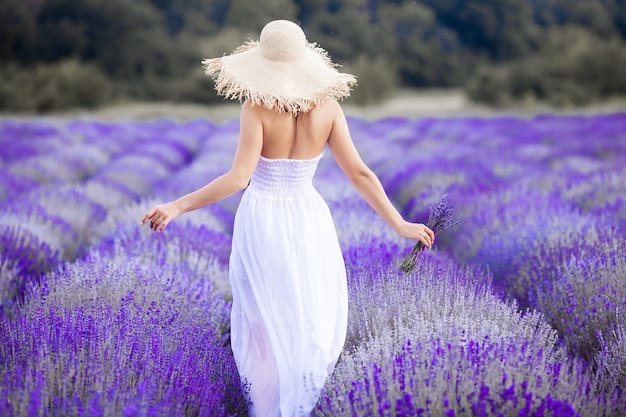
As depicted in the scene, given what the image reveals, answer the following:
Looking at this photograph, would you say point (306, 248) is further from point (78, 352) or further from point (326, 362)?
point (78, 352)

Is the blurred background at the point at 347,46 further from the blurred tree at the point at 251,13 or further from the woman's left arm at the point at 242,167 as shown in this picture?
the woman's left arm at the point at 242,167

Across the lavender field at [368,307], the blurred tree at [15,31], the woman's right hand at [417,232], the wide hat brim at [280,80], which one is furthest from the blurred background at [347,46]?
the woman's right hand at [417,232]

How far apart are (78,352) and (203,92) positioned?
92.6 ft

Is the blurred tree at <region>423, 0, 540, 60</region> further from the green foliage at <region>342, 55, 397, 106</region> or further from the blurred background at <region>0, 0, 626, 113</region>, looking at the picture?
the green foliage at <region>342, 55, 397, 106</region>

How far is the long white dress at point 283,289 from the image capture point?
228cm

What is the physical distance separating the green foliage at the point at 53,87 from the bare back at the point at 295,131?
25751mm

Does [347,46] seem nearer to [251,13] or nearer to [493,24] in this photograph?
[251,13]

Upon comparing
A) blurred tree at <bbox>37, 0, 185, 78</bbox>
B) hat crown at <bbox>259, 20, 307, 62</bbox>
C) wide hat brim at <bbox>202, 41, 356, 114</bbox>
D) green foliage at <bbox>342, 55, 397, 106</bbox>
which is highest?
hat crown at <bbox>259, 20, 307, 62</bbox>

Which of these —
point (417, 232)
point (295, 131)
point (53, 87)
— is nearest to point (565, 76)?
point (53, 87)

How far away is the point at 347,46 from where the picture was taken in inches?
1199

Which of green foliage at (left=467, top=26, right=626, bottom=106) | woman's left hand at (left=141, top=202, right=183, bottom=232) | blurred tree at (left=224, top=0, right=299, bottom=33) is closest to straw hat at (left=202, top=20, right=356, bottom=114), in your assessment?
woman's left hand at (left=141, top=202, right=183, bottom=232)

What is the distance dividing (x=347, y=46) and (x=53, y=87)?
12701 mm

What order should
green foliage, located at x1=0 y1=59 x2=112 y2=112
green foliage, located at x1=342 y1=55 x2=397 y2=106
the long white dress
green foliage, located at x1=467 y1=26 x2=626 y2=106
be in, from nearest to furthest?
the long white dress < green foliage, located at x1=0 y1=59 x2=112 y2=112 < green foliage, located at x1=467 y1=26 x2=626 y2=106 < green foliage, located at x1=342 y1=55 x2=397 y2=106

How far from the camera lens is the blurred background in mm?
26562
